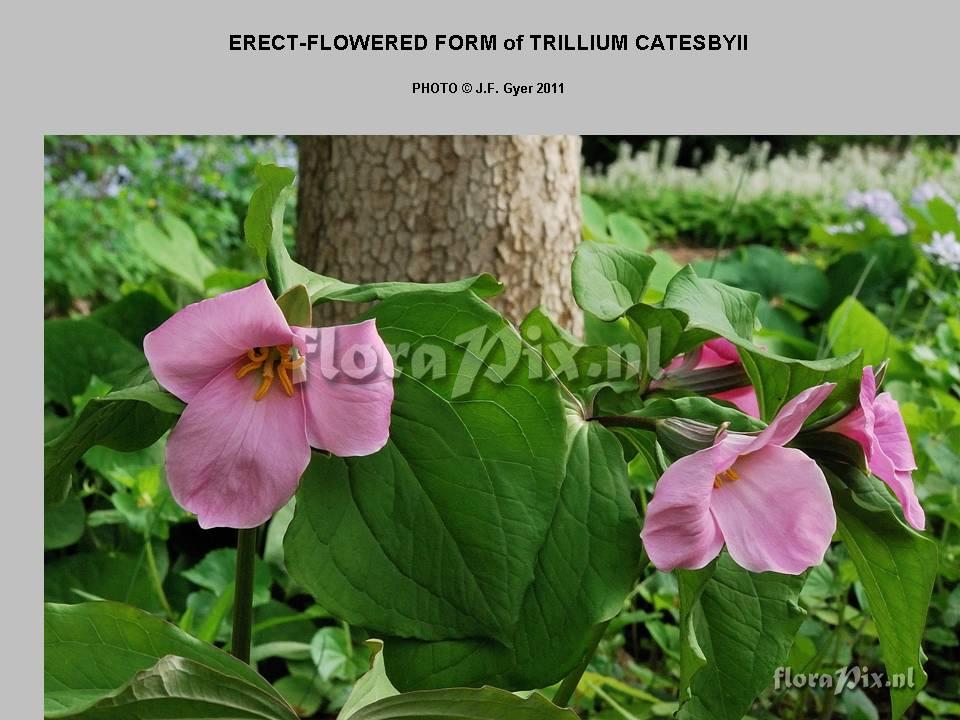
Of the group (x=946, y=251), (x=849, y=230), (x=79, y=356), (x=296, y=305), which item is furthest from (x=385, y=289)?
(x=849, y=230)

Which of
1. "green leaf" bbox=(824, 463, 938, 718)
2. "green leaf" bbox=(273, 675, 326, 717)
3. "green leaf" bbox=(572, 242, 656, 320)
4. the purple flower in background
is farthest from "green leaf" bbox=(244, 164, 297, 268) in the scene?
the purple flower in background

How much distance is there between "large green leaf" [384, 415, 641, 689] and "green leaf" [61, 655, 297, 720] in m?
0.10

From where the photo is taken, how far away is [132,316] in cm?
197

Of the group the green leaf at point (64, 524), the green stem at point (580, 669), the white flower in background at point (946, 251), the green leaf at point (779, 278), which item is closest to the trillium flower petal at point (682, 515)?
the green stem at point (580, 669)

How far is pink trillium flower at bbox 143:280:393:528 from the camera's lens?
0.62 m

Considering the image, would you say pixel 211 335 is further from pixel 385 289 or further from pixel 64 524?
pixel 64 524

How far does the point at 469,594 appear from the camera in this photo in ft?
2.21

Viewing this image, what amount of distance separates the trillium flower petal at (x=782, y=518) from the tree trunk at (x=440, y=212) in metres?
1.18

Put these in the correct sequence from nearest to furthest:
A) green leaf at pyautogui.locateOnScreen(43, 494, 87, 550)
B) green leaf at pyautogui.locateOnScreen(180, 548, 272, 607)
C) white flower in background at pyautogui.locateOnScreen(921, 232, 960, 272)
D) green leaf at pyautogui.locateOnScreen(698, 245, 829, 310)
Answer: green leaf at pyautogui.locateOnScreen(180, 548, 272, 607)
green leaf at pyautogui.locateOnScreen(43, 494, 87, 550)
white flower in background at pyautogui.locateOnScreen(921, 232, 960, 272)
green leaf at pyautogui.locateOnScreen(698, 245, 829, 310)

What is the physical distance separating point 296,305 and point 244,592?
0.86 ft

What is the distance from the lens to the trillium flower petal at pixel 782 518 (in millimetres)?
653

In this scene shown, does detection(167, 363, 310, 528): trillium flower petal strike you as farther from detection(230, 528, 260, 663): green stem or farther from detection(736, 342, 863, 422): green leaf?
detection(736, 342, 863, 422): green leaf

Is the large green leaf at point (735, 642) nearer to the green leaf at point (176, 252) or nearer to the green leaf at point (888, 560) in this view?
the green leaf at point (888, 560)

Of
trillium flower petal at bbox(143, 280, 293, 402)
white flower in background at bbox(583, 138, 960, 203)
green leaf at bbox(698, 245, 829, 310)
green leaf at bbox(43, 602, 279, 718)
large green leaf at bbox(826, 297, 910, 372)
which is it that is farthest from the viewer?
white flower in background at bbox(583, 138, 960, 203)
